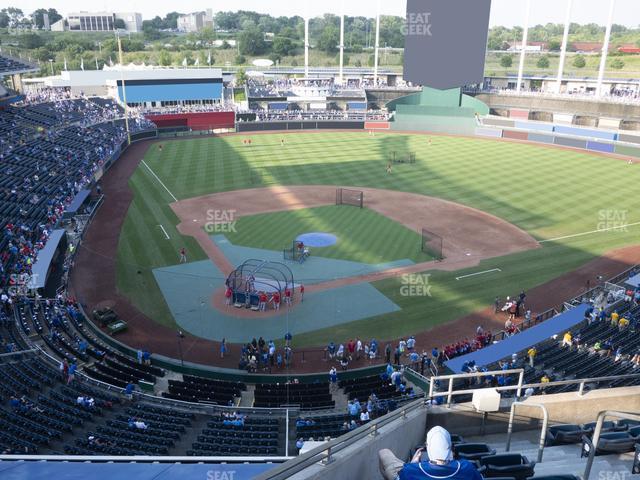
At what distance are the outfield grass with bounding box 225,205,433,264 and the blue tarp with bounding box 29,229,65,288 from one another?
10.5 metres

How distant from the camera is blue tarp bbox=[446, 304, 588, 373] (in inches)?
781

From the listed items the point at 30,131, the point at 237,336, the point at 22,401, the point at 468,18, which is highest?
the point at 468,18

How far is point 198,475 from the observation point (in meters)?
7.81

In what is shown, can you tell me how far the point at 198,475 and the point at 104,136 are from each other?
61625mm

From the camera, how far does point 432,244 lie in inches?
1334

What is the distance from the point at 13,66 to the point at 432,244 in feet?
165

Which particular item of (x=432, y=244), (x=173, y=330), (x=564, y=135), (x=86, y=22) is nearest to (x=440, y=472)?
(x=173, y=330)

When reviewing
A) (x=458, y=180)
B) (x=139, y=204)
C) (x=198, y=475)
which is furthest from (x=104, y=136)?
(x=198, y=475)

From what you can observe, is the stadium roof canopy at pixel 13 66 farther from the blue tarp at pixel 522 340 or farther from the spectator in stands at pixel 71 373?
the blue tarp at pixel 522 340

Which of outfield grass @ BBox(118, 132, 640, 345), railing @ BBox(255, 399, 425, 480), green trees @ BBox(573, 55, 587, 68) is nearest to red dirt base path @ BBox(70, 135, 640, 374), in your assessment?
outfield grass @ BBox(118, 132, 640, 345)

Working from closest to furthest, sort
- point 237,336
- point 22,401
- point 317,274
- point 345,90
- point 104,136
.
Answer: point 22,401 → point 237,336 → point 317,274 → point 104,136 → point 345,90

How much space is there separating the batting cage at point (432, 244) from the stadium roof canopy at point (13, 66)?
151 ft

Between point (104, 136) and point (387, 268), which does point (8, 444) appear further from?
point (104, 136)

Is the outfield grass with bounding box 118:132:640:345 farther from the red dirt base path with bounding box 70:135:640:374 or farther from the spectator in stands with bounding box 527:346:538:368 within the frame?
the spectator in stands with bounding box 527:346:538:368
